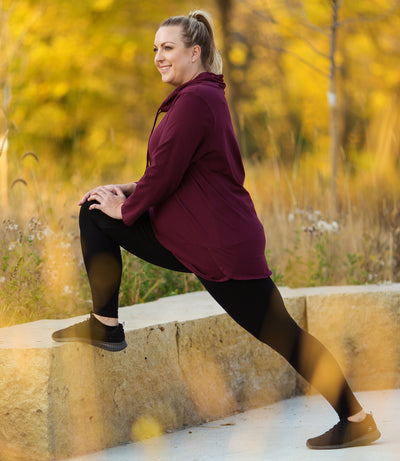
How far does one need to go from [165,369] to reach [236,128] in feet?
30.0

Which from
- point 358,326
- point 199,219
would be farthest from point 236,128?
point 199,219

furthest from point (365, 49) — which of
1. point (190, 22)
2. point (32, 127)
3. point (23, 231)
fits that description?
point (190, 22)

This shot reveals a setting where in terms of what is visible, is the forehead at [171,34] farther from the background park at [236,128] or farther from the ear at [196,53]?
the background park at [236,128]

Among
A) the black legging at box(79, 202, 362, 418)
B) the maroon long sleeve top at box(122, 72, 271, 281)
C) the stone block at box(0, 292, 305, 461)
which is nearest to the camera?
the maroon long sleeve top at box(122, 72, 271, 281)

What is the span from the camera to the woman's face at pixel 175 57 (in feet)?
9.20

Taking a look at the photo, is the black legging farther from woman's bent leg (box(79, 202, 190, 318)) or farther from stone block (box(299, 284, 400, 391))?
stone block (box(299, 284, 400, 391))

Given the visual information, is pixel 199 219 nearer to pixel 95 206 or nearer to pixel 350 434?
pixel 95 206

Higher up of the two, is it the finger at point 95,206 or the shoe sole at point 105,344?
the finger at point 95,206

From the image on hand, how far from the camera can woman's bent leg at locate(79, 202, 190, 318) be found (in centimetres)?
287

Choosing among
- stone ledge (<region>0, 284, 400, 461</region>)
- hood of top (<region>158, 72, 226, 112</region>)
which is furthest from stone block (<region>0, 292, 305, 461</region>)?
hood of top (<region>158, 72, 226, 112</region>)

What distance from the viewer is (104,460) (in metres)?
3.21

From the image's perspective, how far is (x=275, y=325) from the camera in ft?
9.23

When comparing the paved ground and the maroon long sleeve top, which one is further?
the paved ground

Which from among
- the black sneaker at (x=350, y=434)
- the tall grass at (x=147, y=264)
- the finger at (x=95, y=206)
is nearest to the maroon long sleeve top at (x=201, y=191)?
the finger at (x=95, y=206)
